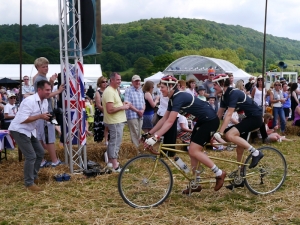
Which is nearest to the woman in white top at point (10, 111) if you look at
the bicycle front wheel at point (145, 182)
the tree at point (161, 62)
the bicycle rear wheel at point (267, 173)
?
the bicycle front wheel at point (145, 182)

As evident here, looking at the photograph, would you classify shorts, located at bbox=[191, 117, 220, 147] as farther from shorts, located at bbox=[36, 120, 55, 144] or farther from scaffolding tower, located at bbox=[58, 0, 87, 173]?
shorts, located at bbox=[36, 120, 55, 144]

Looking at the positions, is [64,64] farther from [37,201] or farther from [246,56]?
[246,56]

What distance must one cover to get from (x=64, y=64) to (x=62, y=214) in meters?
2.91

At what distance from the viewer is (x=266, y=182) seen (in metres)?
6.24

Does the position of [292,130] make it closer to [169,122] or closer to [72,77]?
[72,77]

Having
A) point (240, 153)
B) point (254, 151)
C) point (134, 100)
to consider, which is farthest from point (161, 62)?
point (254, 151)

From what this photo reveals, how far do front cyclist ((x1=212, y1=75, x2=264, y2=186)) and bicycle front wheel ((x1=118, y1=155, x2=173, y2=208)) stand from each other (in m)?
1.06

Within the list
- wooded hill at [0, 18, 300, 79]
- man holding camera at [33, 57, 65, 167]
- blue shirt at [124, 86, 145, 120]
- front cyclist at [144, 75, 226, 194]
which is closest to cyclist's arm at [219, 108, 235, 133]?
front cyclist at [144, 75, 226, 194]

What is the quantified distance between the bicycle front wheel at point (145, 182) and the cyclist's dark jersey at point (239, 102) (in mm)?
→ 1321

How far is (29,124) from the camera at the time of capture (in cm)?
616

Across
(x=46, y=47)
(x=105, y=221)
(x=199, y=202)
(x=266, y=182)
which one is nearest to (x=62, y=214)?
(x=105, y=221)

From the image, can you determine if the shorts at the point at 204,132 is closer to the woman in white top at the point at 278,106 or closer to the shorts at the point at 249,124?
the shorts at the point at 249,124

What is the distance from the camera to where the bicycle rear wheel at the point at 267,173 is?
605cm

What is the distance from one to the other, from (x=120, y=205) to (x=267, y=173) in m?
2.23
